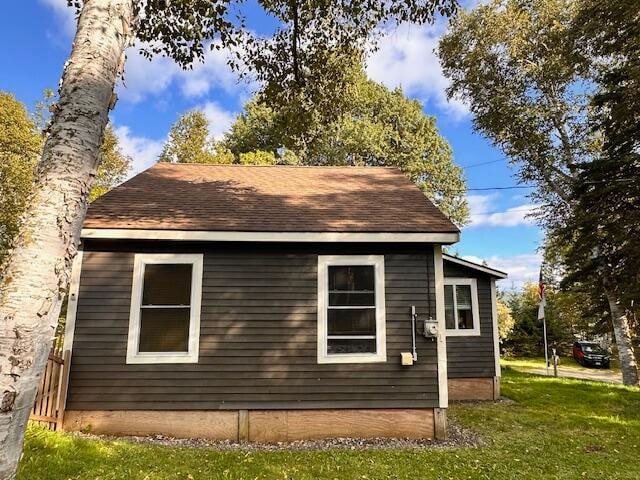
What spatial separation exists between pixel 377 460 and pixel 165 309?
3.78 m

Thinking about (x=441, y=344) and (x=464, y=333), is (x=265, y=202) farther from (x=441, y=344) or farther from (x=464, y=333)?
(x=464, y=333)

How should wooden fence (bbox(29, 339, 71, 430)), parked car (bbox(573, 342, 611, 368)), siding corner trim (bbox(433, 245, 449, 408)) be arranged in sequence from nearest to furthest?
1. wooden fence (bbox(29, 339, 71, 430))
2. siding corner trim (bbox(433, 245, 449, 408))
3. parked car (bbox(573, 342, 611, 368))

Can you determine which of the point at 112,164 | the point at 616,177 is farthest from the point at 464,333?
Answer: the point at 112,164

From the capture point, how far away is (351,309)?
682 cm

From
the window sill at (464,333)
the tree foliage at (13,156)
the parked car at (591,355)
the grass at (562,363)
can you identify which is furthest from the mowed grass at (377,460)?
the parked car at (591,355)

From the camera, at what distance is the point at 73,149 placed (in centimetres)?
231

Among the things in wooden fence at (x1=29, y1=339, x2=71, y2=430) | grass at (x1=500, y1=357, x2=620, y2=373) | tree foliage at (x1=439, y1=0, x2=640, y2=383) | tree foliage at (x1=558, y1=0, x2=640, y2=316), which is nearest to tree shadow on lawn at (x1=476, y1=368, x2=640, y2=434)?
tree foliage at (x1=558, y1=0, x2=640, y2=316)

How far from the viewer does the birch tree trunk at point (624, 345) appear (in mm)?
13195

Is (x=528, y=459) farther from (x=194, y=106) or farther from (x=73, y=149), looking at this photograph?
(x=194, y=106)

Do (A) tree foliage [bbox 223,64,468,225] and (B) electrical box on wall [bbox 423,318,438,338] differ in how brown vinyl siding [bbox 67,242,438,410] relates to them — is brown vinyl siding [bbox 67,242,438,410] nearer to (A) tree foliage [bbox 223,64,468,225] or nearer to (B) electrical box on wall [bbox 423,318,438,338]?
(B) electrical box on wall [bbox 423,318,438,338]

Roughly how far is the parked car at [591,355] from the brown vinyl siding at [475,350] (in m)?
17.8

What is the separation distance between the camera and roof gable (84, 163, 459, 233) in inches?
268

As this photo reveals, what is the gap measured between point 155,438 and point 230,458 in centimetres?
165

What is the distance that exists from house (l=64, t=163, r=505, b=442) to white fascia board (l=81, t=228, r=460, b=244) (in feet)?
0.05
